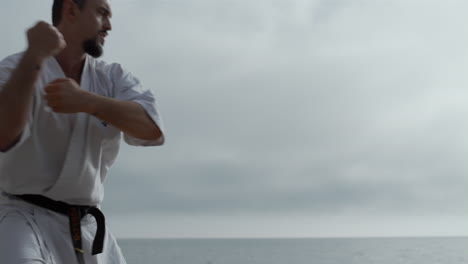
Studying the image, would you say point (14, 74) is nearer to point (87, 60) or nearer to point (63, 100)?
point (63, 100)

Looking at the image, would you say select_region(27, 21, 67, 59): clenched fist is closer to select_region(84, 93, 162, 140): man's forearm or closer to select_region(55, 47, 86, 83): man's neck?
select_region(84, 93, 162, 140): man's forearm

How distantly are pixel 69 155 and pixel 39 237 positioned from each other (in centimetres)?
35

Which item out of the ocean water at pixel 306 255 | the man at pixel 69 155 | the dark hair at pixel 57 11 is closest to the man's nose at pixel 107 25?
the man at pixel 69 155

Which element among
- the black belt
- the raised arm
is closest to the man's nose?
the raised arm

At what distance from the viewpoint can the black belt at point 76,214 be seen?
119 inches

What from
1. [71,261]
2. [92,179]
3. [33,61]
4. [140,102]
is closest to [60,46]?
[33,61]

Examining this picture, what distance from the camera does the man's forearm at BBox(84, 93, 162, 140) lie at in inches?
110

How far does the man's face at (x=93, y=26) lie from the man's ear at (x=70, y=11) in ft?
0.08

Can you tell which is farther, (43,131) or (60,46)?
(43,131)

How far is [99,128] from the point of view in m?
3.09

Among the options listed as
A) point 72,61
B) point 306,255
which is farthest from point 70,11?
point 306,255

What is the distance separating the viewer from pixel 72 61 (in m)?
3.25

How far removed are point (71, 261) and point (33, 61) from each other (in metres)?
0.90

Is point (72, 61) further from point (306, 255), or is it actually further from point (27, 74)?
point (306, 255)
